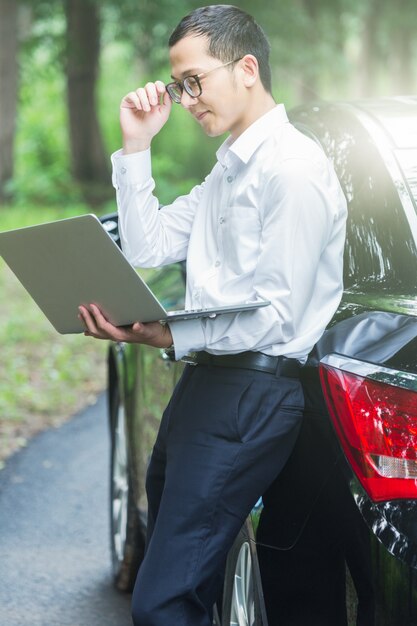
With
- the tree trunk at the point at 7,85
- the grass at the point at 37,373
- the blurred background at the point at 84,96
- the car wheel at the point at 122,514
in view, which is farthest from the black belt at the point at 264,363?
the tree trunk at the point at 7,85

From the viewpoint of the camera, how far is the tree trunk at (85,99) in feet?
72.0

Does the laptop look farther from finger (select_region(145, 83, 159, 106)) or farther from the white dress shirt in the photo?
finger (select_region(145, 83, 159, 106))

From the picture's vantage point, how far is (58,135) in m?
28.6

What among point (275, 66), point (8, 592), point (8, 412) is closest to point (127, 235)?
point (8, 592)

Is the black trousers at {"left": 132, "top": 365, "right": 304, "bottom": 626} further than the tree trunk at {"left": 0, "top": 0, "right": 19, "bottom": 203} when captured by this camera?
No

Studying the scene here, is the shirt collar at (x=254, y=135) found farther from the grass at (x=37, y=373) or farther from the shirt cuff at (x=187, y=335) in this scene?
the grass at (x=37, y=373)

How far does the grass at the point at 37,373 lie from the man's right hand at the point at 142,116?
403 centimetres

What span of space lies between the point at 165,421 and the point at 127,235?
485 mm

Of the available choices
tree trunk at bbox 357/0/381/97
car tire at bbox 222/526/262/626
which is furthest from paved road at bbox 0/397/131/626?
tree trunk at bbox 357/0/381/97

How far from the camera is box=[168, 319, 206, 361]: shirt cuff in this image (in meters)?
2.85

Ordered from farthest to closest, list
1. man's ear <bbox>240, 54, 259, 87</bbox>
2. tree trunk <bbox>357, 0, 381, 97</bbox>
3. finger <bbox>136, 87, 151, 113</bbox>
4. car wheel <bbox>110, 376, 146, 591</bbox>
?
tree trunk <bbox>357, 0, 381, 97</bbox>, car wheel <bbox>110, 376, 146, 591</bbox>, finger <bbox>136, 87, 151, 113</bbox>, man's ear <bbox>240, 54, 259, 87</bbox>

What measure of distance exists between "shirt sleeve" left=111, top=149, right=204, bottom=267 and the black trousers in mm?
476

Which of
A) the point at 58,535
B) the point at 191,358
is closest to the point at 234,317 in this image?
the point at 191,358

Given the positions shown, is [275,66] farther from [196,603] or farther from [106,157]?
[196,603]
